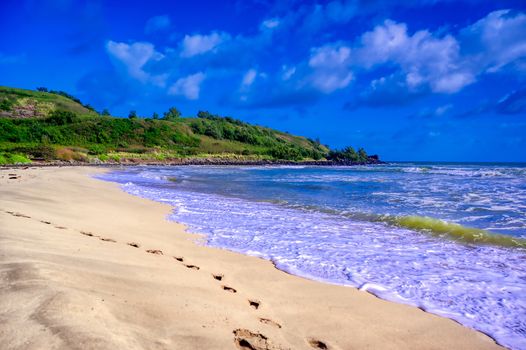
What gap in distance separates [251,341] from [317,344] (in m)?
0.56

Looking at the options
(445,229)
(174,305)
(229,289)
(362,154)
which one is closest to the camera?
(174,305)

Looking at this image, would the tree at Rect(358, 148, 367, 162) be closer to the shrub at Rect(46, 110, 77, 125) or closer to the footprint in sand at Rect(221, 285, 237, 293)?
the shrub at Rect(46, 110, 77, 125)

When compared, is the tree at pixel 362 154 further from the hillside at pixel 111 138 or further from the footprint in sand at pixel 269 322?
the footprint in sand at pixel 269 322

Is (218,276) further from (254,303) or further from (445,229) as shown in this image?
(445,229)

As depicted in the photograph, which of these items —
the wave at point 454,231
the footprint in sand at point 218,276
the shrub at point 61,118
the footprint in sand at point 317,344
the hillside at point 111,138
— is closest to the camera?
the footprint in sand at point 317,344

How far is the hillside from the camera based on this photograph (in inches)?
2186

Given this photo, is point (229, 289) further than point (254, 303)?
Yes

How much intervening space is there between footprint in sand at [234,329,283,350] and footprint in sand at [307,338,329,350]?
0.34 meters

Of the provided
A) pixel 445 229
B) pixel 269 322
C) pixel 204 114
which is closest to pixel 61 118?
pixel 204 114

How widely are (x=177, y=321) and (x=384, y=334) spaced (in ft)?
5.68

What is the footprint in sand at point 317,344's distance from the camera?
2.88 m

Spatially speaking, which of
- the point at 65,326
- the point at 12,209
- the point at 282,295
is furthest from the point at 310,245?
the point at 12,209

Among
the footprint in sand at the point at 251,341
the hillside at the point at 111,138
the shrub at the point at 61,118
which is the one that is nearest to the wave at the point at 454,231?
the footprint in sand at the point at 251,341

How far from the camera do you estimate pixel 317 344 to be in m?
2.92
